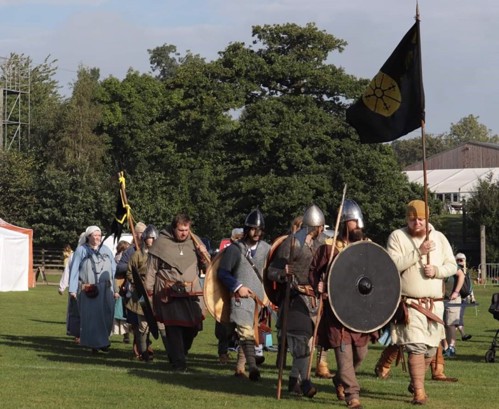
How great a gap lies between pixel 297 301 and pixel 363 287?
1.05m

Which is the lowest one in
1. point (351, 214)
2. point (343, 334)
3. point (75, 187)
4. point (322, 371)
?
point (322, 371)

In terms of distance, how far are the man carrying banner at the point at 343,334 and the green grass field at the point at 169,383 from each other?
286 millimetres

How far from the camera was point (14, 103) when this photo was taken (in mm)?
77750

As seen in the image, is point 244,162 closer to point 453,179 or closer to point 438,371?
point 438,371

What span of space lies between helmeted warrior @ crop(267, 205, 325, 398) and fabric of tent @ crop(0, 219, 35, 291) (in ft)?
105

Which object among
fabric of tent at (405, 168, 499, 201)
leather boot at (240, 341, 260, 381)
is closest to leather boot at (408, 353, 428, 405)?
leather boot at (240, 341, 260, 381)

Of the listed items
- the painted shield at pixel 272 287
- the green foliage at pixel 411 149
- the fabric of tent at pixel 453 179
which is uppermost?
the green foliage at pixel 411 149

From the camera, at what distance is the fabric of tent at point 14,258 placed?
43.0m

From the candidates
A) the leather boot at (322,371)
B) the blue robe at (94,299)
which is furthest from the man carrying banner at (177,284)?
the blue robe at (94,299)

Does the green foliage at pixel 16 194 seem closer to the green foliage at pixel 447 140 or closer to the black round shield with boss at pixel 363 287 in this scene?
the black round shield with boss at pixel 363 287

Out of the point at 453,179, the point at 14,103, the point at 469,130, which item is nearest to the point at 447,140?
the point at 469,130

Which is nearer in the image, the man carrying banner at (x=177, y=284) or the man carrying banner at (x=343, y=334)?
the man carrying banner at (x=343, y=334)

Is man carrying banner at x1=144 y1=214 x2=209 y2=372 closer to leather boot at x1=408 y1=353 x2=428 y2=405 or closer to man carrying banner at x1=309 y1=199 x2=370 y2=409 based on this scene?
man carrying banner at x1=309 y1=199 x2=370 y2=409

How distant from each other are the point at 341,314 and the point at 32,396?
3063 mm
